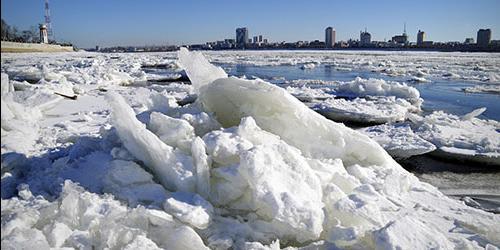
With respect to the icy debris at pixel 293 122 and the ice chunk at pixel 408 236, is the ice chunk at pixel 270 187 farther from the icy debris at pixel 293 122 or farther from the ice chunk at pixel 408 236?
the icy debris at pixel 293 122

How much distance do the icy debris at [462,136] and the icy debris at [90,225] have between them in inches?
173

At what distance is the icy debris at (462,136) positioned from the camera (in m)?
5.28

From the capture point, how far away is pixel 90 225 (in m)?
2.48

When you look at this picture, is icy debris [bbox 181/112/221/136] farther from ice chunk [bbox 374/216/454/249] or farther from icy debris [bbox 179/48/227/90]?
ice chunk [bbox 374/216/454/249]

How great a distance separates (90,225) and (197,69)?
2.32 meters

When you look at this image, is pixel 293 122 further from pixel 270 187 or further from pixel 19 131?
pixel 19 131

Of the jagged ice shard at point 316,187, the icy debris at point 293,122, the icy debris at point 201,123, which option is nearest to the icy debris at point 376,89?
the icy debris at point 293,122

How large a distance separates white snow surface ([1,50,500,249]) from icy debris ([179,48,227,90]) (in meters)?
0.36

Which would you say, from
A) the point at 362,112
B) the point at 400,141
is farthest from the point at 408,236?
the point at 362,112

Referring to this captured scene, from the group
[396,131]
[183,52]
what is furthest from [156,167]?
[396,131]

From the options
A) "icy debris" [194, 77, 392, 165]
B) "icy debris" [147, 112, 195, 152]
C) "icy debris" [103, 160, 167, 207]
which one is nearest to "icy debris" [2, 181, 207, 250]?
"icy debris" [103, 160, 167, 207]

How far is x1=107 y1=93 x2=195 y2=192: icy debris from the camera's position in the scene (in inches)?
→ 115

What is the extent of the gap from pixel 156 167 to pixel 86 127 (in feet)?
11.2

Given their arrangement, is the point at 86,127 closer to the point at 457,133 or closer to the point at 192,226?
the point at 192,226
